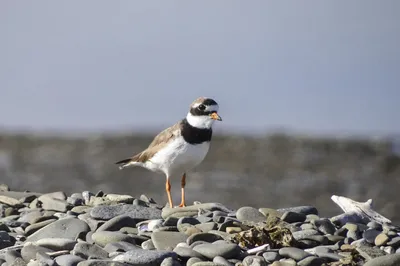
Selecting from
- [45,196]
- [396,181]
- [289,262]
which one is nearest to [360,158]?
[396,181]

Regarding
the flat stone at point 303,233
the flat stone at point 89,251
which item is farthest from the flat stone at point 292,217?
the flat stone at point 89,251

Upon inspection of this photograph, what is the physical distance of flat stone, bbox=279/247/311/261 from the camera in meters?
7.81

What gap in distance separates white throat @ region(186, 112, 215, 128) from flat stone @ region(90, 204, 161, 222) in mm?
1366

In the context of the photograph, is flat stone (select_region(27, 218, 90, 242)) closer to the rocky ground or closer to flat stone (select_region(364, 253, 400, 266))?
the rocky ground

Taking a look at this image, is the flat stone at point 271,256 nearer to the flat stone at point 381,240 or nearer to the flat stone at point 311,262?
the flat stone at point 311,262

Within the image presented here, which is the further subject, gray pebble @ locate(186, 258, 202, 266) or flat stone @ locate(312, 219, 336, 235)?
flat stone @ locate(312, 219, 336, 235)

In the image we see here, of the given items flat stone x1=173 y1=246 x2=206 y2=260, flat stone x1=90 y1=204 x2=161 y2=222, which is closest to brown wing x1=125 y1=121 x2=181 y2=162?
flat stone x1=90 y1=204 x2=161 y2=222

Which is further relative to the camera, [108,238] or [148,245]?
[108,238]

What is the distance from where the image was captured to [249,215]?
9156mm

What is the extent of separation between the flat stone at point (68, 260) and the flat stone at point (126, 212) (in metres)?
1.35

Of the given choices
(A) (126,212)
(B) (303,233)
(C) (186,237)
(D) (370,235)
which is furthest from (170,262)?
(D) (370,235)

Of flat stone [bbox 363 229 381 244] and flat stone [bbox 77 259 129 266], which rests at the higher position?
flat stone [bbox 363 229 381 244]

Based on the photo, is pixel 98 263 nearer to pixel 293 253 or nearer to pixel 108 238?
pixel 108 238

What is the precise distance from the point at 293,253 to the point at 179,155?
2860 millimetres
